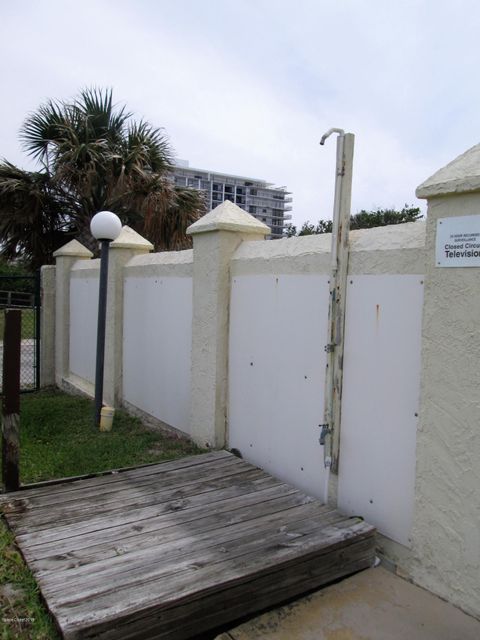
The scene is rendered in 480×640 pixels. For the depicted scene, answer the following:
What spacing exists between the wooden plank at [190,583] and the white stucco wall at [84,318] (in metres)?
5.26

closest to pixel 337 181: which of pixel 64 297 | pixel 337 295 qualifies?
pixel 337 295

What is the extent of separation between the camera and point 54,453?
483 centimetres

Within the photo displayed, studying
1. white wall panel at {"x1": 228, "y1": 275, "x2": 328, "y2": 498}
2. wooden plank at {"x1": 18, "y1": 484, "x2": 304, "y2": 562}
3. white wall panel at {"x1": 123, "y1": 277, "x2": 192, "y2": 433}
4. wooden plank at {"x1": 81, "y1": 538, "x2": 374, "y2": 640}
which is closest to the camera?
wooden plank at {"x1": 81, "y1": 538, "x2": 374, "y2": 640}

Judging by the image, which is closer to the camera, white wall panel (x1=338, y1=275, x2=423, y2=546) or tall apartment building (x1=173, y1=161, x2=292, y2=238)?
white wall panel (x1=338, y1=275, x2=423, y2=546)

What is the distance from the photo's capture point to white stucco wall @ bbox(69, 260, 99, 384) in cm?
735

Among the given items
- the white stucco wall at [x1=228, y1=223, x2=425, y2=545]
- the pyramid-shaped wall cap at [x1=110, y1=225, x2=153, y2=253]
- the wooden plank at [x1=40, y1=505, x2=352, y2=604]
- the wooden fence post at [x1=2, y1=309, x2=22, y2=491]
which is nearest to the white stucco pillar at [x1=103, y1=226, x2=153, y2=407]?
the pyramid-shaped wall cap at [x1=110, y1=225, x2=153, y2=253]

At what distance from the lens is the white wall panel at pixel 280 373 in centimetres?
344

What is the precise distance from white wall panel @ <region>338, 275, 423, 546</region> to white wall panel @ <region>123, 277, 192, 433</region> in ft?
7.31

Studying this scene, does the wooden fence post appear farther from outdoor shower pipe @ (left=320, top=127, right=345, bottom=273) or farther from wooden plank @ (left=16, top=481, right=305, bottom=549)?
outdoor shower pipe @ (left=320, top=127, right=345, bottom=273)

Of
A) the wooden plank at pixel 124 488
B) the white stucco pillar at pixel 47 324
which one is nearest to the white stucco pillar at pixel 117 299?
the white stucco pillar at pixel 47 324

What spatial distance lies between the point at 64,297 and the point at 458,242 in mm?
7112

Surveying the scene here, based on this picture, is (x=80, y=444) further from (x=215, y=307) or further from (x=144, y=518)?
(x=144, y=518)

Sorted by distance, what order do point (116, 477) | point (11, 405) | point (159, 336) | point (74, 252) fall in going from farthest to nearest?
point (74, 252)
point (159, 336)
point (116, 477)
point (11, 405)

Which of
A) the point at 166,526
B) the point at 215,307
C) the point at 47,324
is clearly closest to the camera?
the point at 166,526
